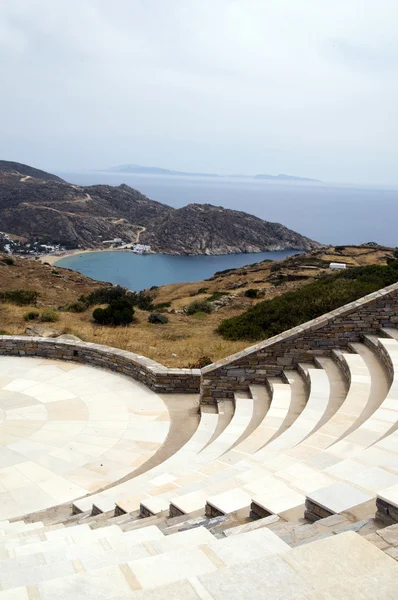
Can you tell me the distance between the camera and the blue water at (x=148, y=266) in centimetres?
7350

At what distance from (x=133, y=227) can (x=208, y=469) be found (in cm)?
11263

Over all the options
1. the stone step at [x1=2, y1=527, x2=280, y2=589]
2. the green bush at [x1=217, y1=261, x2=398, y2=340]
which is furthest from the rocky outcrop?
the stone step at [x1=2, y1=527, x2=280, y2=589]

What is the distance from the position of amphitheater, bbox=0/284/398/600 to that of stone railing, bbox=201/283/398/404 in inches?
1.3

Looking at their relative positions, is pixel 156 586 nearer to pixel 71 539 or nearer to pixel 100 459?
pixel 71 539

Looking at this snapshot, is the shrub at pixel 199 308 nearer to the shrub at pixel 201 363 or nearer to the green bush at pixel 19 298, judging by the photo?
the green bush at pixel 19 298

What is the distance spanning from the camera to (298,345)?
10797 mm

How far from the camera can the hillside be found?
1588 centimetres

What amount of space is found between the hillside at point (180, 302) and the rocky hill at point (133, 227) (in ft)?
154

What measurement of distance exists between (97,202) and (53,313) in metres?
111

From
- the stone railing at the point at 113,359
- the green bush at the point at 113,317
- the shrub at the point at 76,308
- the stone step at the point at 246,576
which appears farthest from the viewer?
the shrub at the point at 76,308

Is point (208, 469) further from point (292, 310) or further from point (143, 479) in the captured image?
point (292, 310)

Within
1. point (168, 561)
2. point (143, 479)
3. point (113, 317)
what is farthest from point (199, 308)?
point (168, 561)

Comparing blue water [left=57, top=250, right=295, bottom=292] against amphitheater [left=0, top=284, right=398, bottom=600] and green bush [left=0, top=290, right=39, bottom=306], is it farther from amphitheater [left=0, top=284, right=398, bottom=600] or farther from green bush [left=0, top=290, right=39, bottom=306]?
amphitheater [left=0, top=284, right=398, bottom=600]

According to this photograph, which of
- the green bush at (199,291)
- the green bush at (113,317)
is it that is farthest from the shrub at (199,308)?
the green bush at (199,291)
